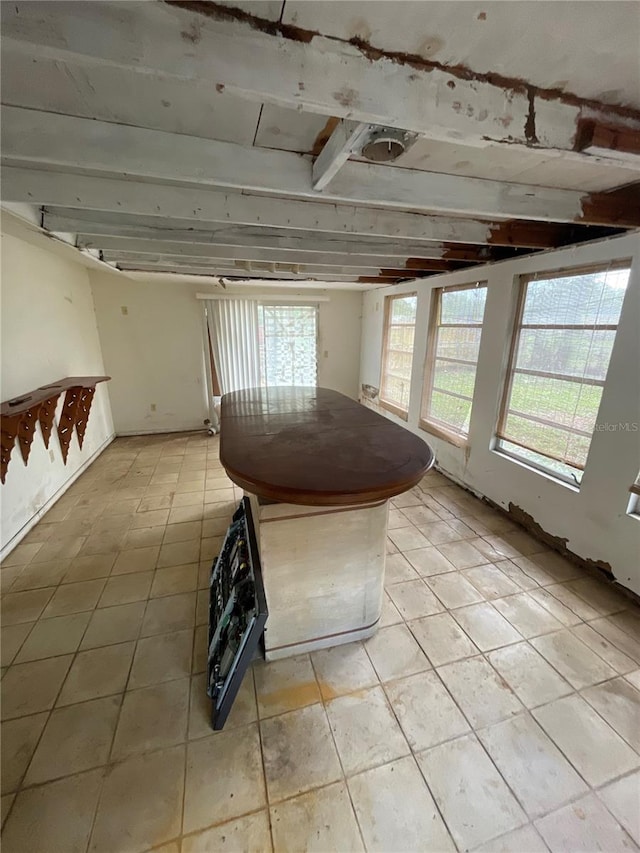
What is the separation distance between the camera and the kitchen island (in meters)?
1.13

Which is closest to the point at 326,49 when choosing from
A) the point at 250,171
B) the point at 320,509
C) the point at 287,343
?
the point at 250,171

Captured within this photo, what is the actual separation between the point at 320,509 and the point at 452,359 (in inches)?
103

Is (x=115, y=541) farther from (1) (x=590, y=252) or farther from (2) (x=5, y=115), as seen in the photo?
(1) (x=590, y=252)

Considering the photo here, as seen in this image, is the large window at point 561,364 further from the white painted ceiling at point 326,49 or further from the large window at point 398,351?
the large window at point 398,351

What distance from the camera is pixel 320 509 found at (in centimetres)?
142

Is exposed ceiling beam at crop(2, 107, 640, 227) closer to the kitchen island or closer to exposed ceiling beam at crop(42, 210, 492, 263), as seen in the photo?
exposed ceiling beam at crop(42, 210, 492, 263)

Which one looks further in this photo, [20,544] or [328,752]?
[20,544]

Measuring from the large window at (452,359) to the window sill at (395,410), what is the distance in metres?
0.33

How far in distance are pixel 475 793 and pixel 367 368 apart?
186 inches

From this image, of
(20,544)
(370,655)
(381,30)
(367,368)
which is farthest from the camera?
(367,368)

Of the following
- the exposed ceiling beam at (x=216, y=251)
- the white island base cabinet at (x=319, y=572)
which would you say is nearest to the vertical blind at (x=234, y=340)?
the exposed ceiling beam at (x=216, y=251)

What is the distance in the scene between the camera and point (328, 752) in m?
1.27

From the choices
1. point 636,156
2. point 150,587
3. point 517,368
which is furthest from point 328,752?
point 517,368

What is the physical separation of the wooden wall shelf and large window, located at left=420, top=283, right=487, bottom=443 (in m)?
3.53
